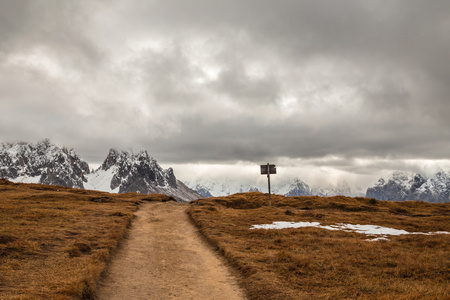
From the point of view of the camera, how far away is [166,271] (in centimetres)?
1708

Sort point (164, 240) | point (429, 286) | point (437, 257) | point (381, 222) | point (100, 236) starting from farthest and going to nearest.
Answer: point (381, 222), point (164, 240), point (100, 236), point (437, 257), point (429, 286)

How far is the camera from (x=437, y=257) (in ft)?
62.1

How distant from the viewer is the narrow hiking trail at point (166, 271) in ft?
46.1

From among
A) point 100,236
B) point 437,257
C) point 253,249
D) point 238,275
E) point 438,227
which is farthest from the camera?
point 438,227

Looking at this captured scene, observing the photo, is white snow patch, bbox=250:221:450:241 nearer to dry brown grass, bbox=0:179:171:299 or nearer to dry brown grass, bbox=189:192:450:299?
dry brown grass, bbox=189:192:450:299

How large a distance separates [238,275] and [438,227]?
2698cm

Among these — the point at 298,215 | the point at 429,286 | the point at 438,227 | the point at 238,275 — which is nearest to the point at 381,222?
the point at 438,227

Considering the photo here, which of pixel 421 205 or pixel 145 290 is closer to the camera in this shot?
pixel 145 290

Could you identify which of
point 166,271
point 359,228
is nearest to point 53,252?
point 166,271

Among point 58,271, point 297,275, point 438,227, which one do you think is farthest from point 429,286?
point 438,227

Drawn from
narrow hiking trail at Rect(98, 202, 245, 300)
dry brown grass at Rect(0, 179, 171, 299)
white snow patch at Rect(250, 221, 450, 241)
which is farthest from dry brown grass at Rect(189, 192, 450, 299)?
dry brown grass at Rect(0, 179, 171, 299)

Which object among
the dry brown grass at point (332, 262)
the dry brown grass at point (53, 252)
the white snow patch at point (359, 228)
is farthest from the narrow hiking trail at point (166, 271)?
the white snow patch at point (359, 228)

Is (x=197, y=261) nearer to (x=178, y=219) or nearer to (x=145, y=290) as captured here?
(x=145, y=290)

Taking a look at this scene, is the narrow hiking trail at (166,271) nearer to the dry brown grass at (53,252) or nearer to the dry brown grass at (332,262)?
the dry brown grass at (53,252)
